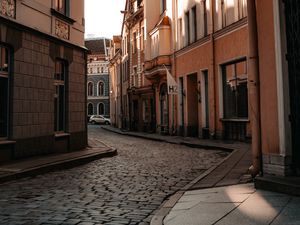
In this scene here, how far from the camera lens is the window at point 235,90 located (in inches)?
750

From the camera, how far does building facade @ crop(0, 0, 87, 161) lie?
40.0 feet

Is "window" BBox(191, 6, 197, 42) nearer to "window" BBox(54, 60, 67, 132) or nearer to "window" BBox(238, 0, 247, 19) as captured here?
"window" BBox(238, 0, 247, 19)

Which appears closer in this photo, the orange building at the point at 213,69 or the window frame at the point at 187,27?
the orange building at the point at 213,69

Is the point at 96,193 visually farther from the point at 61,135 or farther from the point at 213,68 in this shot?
the point at 213,68

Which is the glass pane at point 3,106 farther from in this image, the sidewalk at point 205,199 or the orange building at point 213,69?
the orange building at point 213,69

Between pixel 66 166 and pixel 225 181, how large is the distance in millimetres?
5444

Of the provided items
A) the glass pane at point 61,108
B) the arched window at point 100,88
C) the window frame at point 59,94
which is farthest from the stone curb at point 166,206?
the arched window at point 100,88

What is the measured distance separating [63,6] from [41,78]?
3.68m

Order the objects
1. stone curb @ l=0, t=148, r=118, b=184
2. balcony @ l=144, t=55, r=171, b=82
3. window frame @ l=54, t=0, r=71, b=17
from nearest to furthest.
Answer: stone curb @ l=0, t=148, r=118, b=184 < window frame @ l=54, t=0, r=71, b=17 < balcony @ l=144, t=55, r=171, b=82

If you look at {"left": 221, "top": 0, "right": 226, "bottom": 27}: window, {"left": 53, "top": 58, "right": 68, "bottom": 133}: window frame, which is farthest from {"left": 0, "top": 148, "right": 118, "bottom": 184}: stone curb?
{"left": 221, "top": 0, "right": 226, "bottom": 27}: window

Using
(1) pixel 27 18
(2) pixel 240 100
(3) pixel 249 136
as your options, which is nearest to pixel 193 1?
(2) pixel 240 100

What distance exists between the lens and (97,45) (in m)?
79.8

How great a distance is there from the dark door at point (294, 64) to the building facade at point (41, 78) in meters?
7.86

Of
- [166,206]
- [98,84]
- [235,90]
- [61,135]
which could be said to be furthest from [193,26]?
[98,84]
